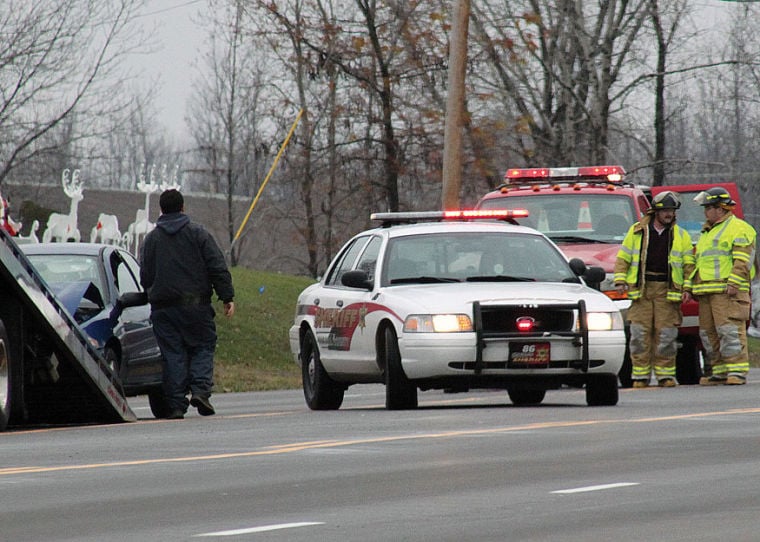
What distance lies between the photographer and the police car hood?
1330 centimetres

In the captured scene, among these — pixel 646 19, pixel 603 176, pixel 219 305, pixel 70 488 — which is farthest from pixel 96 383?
pixel 646 19

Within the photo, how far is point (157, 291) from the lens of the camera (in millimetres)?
14250

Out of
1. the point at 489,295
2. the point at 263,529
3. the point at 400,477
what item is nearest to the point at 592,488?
the point at 400,477

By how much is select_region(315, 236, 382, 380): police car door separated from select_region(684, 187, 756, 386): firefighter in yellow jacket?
422 centimetres

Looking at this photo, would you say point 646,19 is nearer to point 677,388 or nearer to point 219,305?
point 219,305

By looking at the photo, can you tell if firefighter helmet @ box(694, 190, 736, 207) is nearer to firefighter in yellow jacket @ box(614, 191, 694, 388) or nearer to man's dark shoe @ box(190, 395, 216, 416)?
firefighter in yellow jacket @ box(614, 191, 694, 388)

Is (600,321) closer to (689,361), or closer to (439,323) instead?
(439,323)

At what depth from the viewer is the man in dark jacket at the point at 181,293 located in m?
14.2

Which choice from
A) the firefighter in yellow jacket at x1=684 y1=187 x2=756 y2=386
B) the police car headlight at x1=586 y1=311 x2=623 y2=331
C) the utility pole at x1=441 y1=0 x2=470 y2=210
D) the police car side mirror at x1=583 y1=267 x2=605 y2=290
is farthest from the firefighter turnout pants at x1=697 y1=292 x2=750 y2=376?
the utility pole at x1=441 y1=0 x2=470 y2=210

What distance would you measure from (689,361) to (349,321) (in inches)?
267

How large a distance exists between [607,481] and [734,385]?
976 centimetres

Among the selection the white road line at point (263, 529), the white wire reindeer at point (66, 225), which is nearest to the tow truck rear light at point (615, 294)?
the white road line at point (263, 529)

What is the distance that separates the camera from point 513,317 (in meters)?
13.3

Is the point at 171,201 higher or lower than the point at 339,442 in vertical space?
higher
